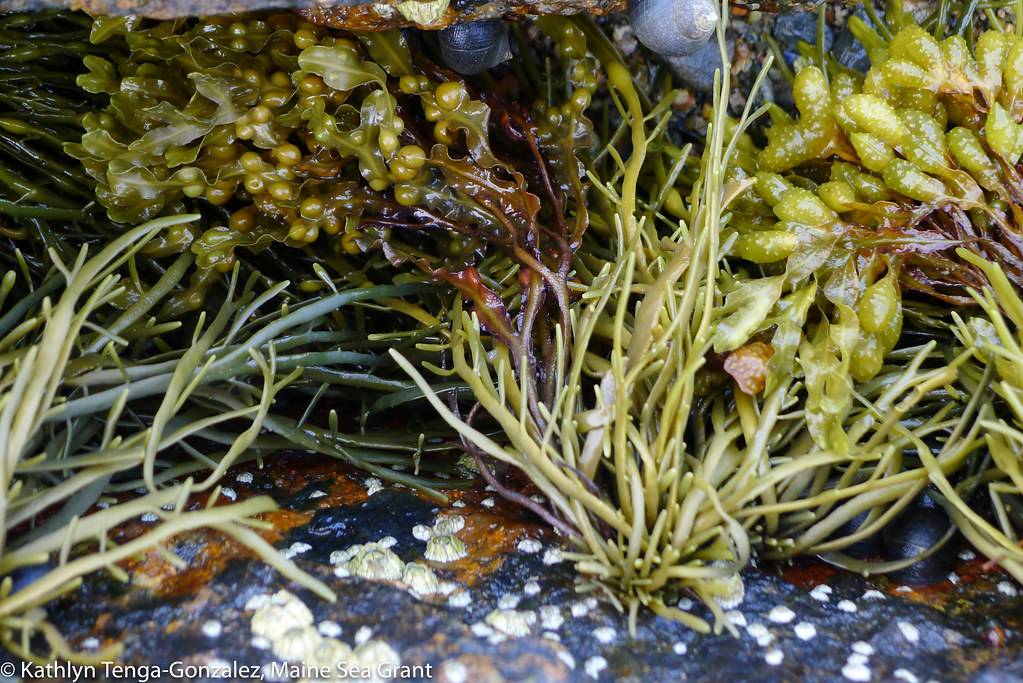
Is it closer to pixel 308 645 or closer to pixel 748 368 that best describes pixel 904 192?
pixel 748 368

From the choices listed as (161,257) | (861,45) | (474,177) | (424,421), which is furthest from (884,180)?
(161,257)

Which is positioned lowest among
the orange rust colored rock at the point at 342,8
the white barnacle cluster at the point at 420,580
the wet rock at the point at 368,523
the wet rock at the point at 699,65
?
the wet rock at the point at 368,523

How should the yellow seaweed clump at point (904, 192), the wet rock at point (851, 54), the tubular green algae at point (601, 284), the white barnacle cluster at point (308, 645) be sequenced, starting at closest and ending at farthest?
1. the white barnacle cluster at point (308, 645)
2. the tubular green algae at point (601, 284)
3. the yellow seaweed clump at point (904, 192)
4. the wet rock at point (851, 54)

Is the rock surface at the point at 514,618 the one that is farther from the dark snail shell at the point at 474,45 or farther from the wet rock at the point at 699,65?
the wet rock at the point at 699,65

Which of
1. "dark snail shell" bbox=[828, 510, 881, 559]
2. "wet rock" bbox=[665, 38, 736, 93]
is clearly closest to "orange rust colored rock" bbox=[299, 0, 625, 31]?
"wet rock" bbox=[665, 38, 736, 93]

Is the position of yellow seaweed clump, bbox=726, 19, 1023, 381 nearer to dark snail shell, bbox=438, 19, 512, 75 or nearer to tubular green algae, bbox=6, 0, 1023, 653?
tubular green algae, bbox=6, 0, 1023, 653

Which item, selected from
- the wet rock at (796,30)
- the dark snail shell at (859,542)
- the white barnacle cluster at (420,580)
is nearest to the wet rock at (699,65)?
the wet rock at (796,30)
